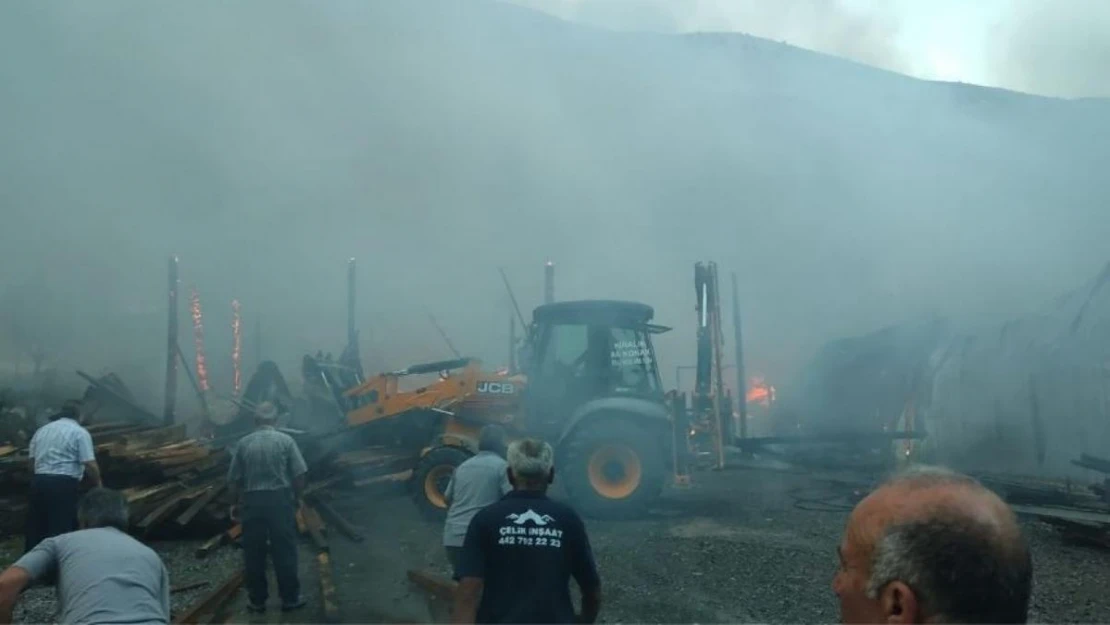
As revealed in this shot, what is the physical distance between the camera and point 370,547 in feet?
24.7

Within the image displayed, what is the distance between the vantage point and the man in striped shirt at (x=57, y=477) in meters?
6.29

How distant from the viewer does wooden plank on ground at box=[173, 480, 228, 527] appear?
755 cm

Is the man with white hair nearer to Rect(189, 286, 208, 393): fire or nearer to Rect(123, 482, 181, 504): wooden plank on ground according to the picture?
Rect(123, 482, 181, 504): wooden plank on ground

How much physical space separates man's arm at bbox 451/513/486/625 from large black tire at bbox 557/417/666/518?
18.9ft

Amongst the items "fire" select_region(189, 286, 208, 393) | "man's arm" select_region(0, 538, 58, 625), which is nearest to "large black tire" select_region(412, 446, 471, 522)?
"man's arm" select_region(0, 538, 58, 625)

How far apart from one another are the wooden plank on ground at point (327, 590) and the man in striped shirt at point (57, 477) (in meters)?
1.73

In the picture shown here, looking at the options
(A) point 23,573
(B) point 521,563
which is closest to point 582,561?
(B) point 521,563

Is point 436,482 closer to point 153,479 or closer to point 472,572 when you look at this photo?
point 153,479

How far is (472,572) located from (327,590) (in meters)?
3.60

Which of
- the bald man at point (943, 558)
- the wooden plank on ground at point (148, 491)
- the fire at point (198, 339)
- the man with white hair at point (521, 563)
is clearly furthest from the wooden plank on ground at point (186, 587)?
the fire at point (198, 339)

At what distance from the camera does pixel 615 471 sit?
28.0 feet

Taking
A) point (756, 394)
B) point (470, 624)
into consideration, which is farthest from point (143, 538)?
point (756, 394)

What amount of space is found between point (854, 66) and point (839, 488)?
26558 mm

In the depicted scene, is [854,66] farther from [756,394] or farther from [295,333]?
[295,333]
